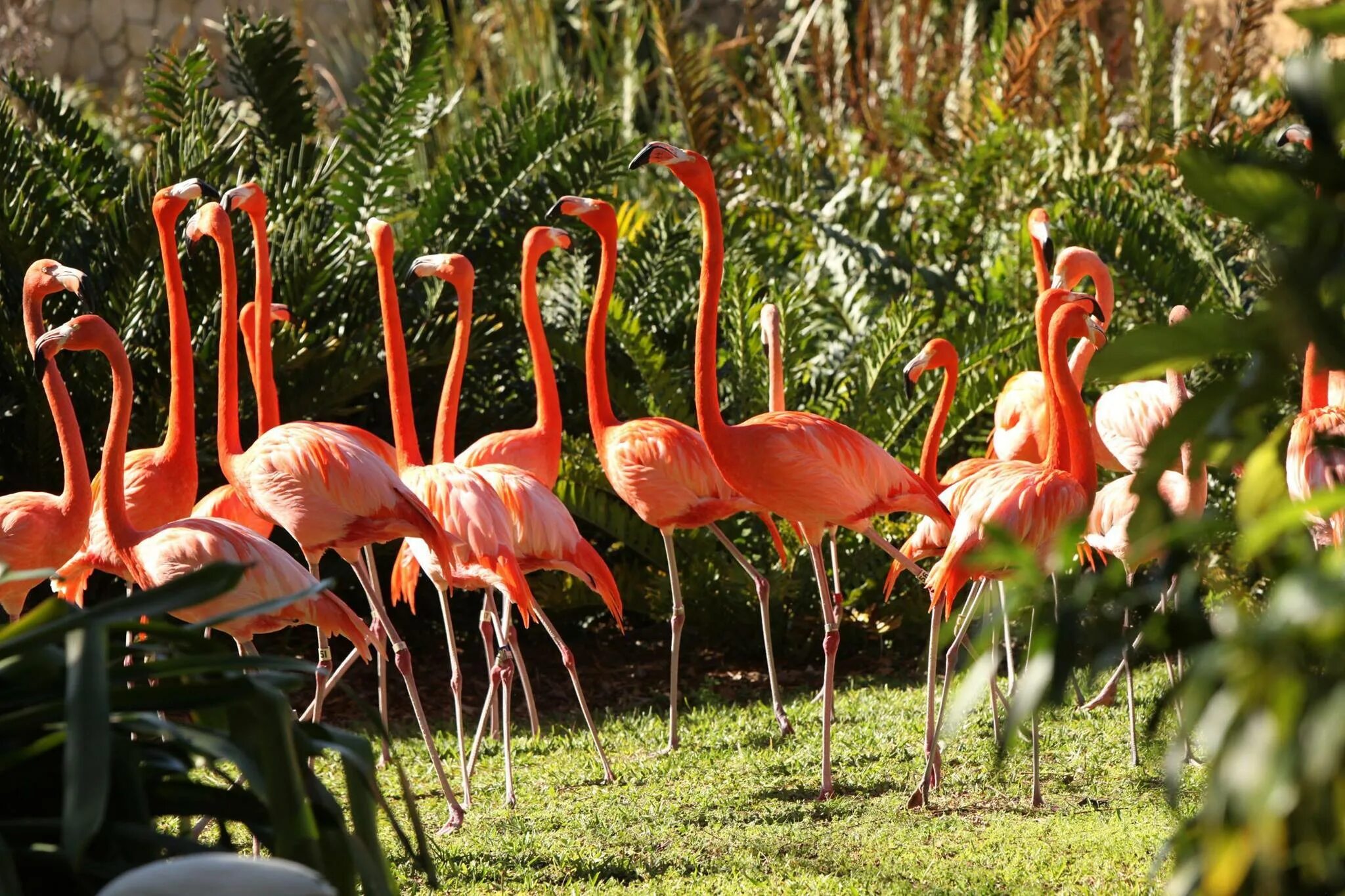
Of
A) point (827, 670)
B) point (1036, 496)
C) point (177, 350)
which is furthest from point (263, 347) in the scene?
point (1036, 496)

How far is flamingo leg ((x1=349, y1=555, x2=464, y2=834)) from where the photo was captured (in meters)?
4.24

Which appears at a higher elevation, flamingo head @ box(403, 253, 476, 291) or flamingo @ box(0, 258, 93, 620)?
flamingo head @ box(403, 253, 476, 291)

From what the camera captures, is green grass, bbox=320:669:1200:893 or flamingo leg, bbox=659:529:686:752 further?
flamingo leg, bbox=659:529:686:752

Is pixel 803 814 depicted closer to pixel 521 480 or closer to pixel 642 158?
pixel 521 480

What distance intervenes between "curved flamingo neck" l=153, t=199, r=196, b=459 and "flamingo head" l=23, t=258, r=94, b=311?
13.1 inches

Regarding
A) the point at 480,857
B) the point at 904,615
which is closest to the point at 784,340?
the point at 904,615

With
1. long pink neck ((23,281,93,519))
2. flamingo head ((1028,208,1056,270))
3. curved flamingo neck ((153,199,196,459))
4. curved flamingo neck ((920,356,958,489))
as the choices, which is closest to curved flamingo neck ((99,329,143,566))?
long pink neck ((23,281,93,519))

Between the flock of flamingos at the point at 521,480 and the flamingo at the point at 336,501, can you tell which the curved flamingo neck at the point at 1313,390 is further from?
Result: the flamingo at the point at 336,501

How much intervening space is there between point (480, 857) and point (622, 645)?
3.05 m

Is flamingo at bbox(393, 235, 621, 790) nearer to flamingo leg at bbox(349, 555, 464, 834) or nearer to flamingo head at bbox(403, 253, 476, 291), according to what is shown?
flamingo head at bbox(403, 253, 476, 291)

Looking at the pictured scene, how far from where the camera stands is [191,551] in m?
Result: 3.82

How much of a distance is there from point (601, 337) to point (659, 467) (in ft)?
2.06

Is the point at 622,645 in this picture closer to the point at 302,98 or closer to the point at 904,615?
the point at 904,615

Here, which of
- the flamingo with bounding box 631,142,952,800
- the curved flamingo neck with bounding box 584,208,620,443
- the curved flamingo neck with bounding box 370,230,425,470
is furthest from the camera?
the curved flamingo neck with bounding box 584,208,620,443
